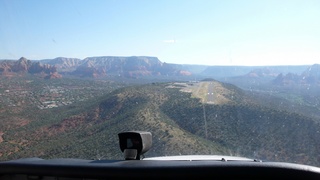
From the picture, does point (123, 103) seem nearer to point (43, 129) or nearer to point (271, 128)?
point (43, 129)

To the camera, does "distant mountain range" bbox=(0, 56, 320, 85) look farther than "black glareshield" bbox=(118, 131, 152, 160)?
Yes

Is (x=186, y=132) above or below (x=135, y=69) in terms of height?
below

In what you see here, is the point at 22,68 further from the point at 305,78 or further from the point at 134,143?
the point at 134,143

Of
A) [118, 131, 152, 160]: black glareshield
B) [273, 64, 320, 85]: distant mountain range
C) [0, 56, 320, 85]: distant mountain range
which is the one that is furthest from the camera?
[0, 56, 320, 85]: distant mountain range

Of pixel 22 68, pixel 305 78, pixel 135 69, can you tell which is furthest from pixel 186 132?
pixel 135 69

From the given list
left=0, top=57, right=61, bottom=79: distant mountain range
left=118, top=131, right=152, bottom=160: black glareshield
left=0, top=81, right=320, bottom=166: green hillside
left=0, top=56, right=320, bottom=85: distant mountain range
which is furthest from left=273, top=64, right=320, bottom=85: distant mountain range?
left=118, top=131, right=152, bottom=160: black glareshield

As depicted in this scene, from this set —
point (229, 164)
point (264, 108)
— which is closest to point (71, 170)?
point (229, 164)

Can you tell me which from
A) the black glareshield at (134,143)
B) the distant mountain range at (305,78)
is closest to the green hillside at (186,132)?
the black glareshield at (134,143)

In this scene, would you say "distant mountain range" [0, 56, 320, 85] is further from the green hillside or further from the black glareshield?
the black glareshield
